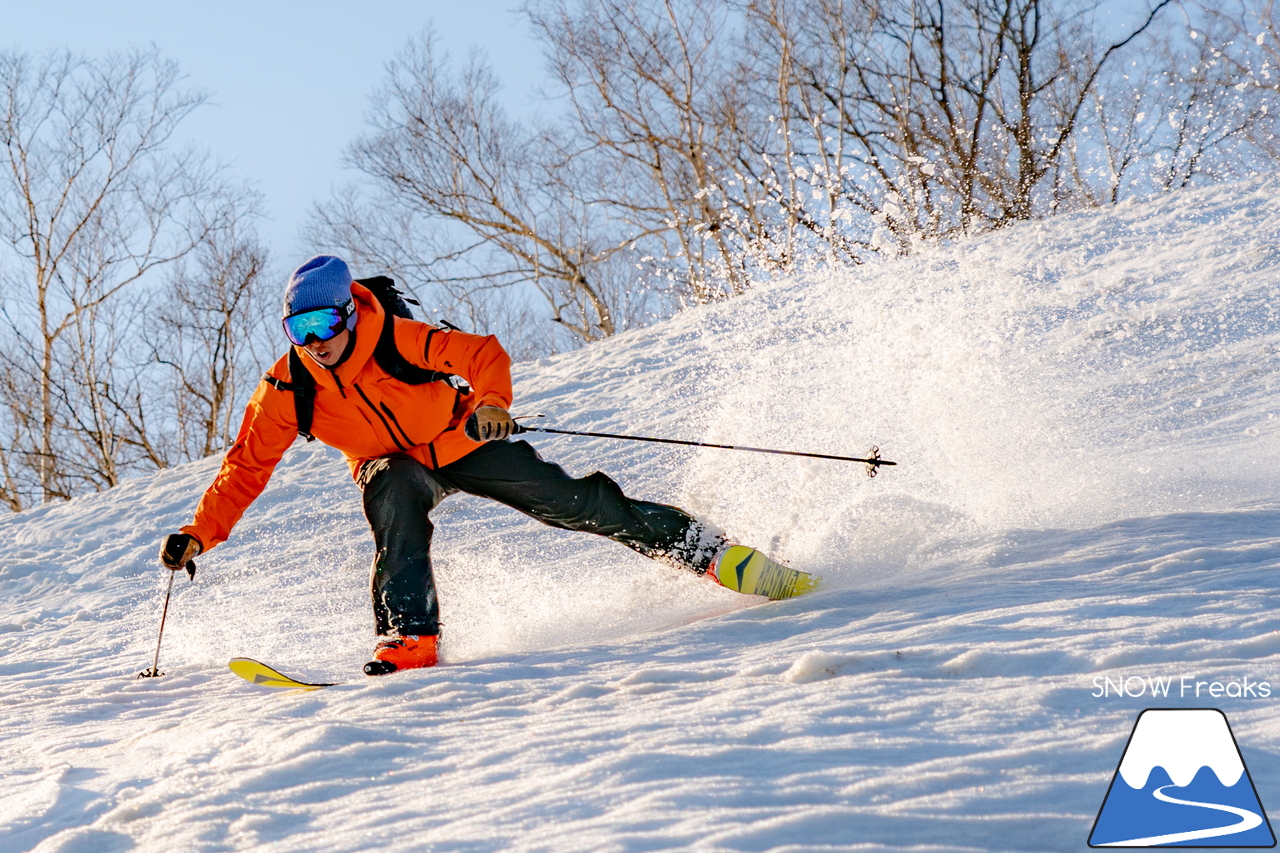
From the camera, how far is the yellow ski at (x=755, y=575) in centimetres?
330

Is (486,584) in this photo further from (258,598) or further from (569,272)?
(569,272)

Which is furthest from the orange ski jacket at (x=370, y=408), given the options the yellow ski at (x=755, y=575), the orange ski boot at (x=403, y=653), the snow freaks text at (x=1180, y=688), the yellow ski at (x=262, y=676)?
the snow freaks text at (x=1180, y=688)

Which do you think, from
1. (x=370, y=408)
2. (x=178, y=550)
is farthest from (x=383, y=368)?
(x=178, y=550)

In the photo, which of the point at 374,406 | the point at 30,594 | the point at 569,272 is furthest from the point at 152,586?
the point at 569,272

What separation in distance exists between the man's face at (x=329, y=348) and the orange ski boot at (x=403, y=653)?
0.92 m

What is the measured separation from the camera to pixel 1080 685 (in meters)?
2.09

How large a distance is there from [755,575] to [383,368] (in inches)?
→ 56.4

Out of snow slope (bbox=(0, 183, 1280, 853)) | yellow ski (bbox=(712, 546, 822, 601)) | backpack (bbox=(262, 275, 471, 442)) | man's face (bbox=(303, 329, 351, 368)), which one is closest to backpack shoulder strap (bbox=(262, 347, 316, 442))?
backpack (bbox=(262, 275, 471, 442))

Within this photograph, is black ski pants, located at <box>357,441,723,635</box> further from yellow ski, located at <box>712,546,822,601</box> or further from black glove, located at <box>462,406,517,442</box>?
black glove, located at <box>462,406,517,442</box>

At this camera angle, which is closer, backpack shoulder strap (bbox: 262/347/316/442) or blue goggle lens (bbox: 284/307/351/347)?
blue goggle lens (bbox: 284/307/351/347)

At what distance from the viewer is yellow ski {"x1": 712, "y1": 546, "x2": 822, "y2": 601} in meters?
3.30

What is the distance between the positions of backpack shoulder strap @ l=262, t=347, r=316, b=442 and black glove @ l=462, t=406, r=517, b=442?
21.6 inches

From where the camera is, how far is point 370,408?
3133 millimetres

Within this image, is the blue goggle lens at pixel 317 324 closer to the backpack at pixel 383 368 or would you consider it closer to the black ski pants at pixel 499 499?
the backpack at pixel 383 368
